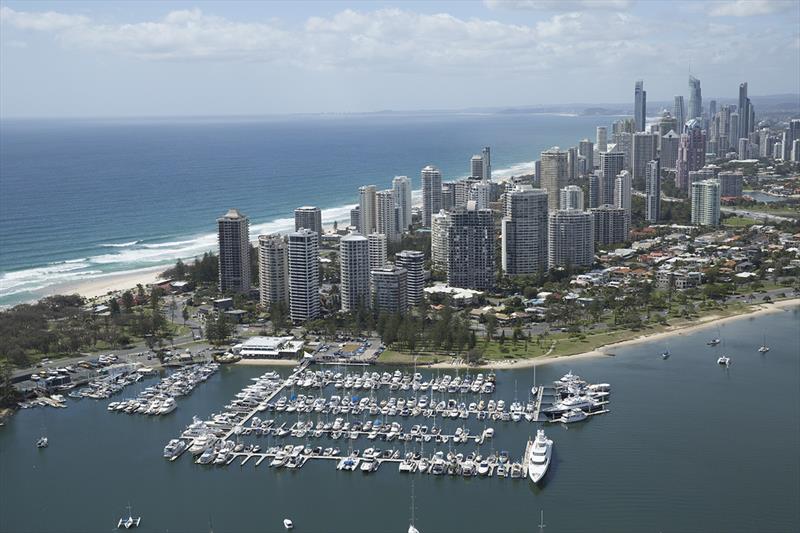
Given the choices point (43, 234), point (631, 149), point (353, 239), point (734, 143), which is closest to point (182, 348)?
point (353, 239)

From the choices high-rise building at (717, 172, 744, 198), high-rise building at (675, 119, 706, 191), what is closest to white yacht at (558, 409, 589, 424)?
high-rise building at (717, 172, 744, 198)

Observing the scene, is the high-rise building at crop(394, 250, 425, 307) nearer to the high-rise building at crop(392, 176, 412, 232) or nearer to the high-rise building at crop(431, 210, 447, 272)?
the high-rise building at crop(431, 210, 447, 272)

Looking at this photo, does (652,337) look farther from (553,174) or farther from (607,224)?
(553,174)

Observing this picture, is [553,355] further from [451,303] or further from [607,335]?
[451,303]

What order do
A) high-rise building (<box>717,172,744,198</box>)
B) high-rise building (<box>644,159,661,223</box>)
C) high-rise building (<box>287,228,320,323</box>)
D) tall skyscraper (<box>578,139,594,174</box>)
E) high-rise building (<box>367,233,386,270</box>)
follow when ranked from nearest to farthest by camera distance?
high-rise building (<box>287,228,320,323</box>) < high-rise building (<box>367,233,386,270</box>) < high-rise building (<box>644,159,661,223</box>) < high-rise building (<box>717,172,744,198</box>) < tall skyscraper (<box>578,139,594,174</box>)

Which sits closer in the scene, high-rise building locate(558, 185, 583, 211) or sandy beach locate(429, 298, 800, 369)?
sandy beach locate(429, 298, 800, 369)

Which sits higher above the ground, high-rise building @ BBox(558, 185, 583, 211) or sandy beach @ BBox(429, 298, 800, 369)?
high-rise building @ BBox(558, 185, 583, 211)

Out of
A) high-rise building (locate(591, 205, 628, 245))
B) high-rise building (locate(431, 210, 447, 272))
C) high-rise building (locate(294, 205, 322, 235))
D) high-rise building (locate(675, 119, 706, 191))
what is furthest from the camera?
high-rise building (locate(675, 119, 706, 191))
